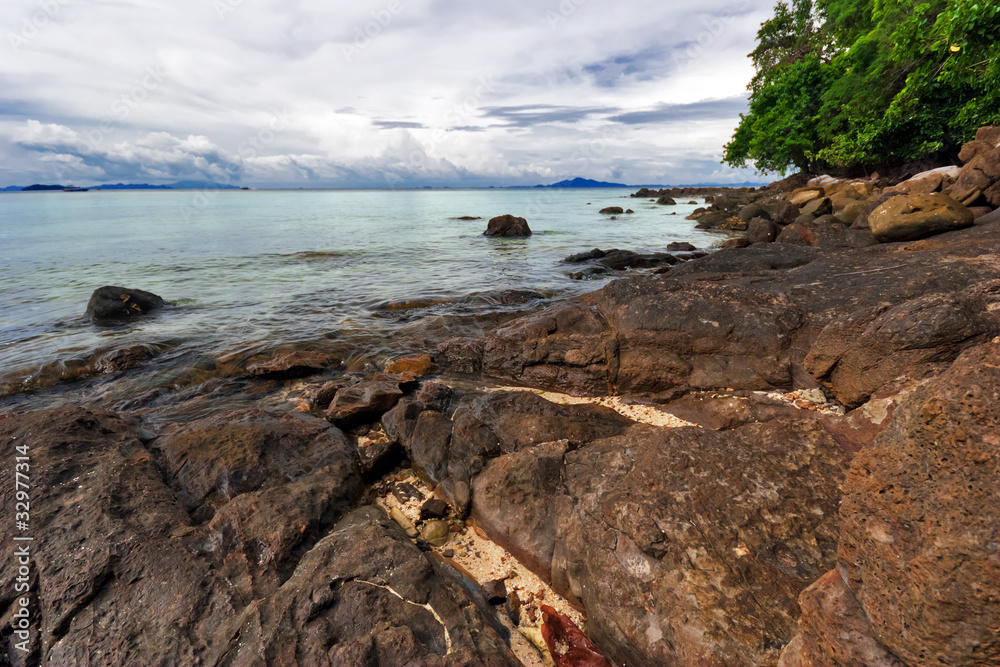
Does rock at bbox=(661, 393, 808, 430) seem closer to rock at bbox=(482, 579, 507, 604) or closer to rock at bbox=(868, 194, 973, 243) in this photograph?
rock at bbox=(482, 579, 507, 604)

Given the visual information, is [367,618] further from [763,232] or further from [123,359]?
[763,232]

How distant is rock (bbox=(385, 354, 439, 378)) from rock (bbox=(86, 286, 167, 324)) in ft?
27.7

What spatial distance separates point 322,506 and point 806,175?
4674cm

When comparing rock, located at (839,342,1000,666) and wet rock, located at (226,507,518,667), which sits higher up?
rock, located at (839,342,1000,666)

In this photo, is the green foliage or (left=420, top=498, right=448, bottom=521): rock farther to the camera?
the green foliage

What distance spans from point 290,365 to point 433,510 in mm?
4640

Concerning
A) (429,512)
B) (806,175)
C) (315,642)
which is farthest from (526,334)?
(806,175)

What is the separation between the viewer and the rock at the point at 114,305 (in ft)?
36.3

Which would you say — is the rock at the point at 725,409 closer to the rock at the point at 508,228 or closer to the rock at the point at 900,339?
the rock at the point at 900,339

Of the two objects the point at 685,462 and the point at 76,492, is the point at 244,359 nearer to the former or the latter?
the point at 76,492

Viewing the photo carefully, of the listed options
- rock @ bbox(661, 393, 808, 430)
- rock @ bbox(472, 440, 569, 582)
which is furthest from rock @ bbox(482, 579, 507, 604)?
rock @ bbox(661, 393, 808, 430)

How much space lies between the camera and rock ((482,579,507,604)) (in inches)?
131

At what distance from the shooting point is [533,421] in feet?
16.1

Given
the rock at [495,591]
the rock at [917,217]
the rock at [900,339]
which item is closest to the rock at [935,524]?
the rock at [900,339]
